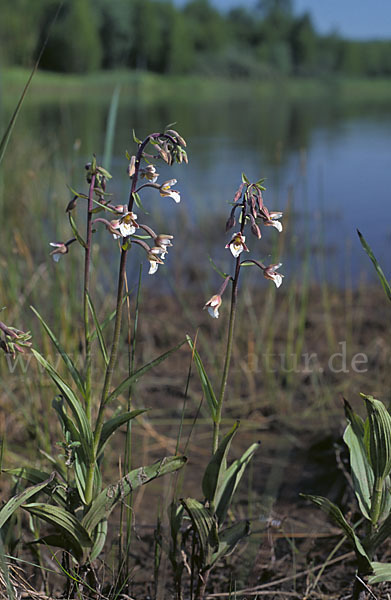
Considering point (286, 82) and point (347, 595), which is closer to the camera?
point (347, 595)

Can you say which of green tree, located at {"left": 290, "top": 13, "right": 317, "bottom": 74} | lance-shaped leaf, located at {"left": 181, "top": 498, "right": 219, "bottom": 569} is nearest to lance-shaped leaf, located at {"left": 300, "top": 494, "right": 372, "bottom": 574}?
lance-shaped leaf, located at {"left": 181, "top": 498, "right": 219, "bottom": 569}

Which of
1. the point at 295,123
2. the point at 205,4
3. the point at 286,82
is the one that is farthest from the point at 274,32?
the point at 295,123

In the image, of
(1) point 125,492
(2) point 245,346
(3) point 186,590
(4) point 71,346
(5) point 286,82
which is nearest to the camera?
(1) point 125,492

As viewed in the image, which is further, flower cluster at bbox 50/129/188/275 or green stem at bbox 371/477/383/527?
green stem at bbox 371/477/383/527

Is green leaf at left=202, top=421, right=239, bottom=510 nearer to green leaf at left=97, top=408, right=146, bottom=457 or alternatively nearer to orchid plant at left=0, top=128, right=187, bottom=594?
orchid plant at left=0, top=128, right=187, bottom=594

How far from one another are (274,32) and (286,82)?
62.6 feet

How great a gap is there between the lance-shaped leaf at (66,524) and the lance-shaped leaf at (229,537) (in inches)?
11.2

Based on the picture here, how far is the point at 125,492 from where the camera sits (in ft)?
4.37

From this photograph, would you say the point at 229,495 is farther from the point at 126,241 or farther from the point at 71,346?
the point at 71,346

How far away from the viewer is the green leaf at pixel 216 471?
1276 millimetres

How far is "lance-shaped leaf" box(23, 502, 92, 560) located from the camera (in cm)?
128

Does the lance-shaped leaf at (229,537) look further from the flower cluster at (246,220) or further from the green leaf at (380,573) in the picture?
the flower cluster at (246,220)

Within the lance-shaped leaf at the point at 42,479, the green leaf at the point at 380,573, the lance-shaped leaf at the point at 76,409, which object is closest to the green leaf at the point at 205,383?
the lance-shaped leaf at the point at 76,409

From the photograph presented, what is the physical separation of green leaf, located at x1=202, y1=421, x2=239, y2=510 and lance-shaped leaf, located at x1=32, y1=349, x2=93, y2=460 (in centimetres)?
26
